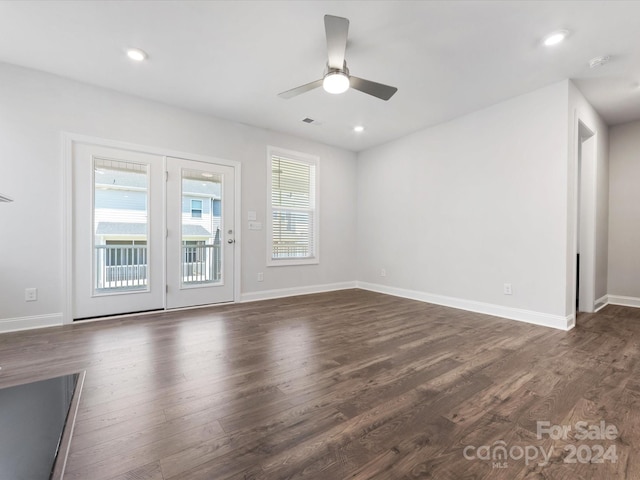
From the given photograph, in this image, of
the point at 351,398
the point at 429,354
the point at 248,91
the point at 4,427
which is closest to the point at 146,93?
the point at 248,91

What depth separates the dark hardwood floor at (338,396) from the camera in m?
1.25

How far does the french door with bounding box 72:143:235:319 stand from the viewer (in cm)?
336

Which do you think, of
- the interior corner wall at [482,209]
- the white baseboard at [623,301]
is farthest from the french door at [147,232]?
the white baseboard at [623,301]

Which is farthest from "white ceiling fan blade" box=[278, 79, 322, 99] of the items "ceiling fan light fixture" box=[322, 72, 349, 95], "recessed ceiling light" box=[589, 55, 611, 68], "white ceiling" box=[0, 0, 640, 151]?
"recessed ceiling light" box=[589, 55, 611, 68]

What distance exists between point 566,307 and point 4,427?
4.59 meters

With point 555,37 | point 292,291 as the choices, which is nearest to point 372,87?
point 555,37

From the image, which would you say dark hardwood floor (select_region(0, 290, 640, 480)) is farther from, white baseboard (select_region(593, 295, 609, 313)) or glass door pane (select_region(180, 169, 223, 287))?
glass door pane (select_region(180, 169, 223, 287))

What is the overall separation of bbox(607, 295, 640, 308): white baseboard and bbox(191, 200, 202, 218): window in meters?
6.21

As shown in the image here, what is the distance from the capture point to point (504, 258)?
3660 mm

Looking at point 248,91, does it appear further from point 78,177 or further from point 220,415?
point 220,415

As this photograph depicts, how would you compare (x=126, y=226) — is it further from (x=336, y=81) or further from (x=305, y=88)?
(x=336, y=81)

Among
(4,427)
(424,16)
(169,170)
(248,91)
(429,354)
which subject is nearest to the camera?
(4,427)

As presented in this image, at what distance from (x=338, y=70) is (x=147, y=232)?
298 centimetres

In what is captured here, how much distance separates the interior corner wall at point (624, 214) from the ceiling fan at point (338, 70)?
13.8 feet
